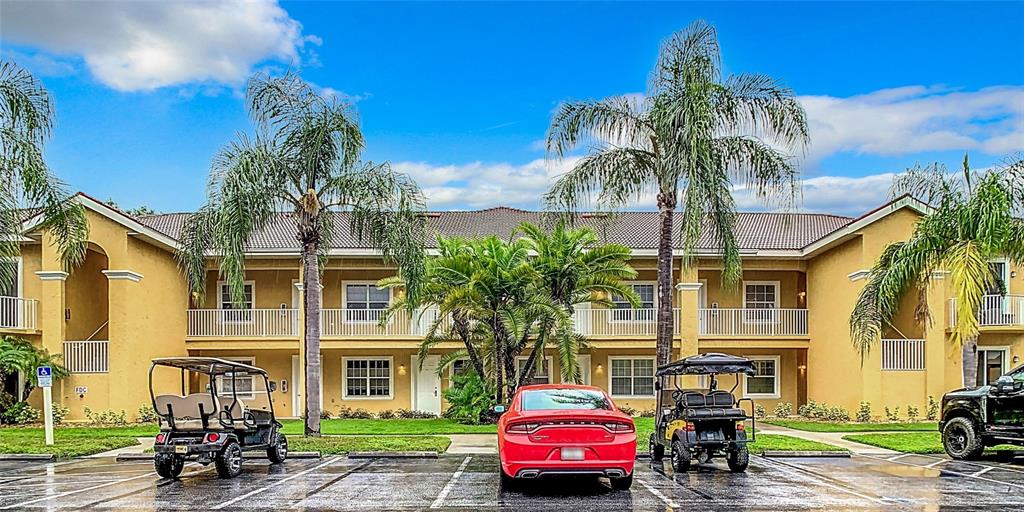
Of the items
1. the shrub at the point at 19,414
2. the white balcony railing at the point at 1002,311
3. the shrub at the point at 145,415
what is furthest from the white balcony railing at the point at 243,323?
the white balcony railing at the point at 1002,311

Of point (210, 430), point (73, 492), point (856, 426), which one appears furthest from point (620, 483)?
point (856, 426)

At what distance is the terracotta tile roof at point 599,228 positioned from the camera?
29.0 m

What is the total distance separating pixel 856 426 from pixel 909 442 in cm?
460

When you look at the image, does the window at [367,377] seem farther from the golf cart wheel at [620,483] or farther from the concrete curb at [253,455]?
the golf cart wheel at [620,483]

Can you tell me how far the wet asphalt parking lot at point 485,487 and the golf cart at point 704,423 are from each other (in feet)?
Result: 1.04

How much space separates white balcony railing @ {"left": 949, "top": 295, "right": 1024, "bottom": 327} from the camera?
26.4 m

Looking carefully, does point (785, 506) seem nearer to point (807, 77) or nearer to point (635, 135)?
point (635, 135)

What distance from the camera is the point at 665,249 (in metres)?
19.9

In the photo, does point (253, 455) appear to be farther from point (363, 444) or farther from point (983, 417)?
point (983, 417)

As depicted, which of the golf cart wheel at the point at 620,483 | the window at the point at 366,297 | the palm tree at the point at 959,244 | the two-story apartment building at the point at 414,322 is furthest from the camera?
the window at the point at 366,297

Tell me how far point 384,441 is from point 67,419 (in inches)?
434

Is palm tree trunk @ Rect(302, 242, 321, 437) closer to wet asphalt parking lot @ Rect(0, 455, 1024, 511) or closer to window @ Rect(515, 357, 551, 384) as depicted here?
wet asphalt parking lot @ Rect(0, 455, 1024, 511)

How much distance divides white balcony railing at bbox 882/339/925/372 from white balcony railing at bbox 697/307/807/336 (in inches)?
154

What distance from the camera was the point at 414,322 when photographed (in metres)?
28.3
